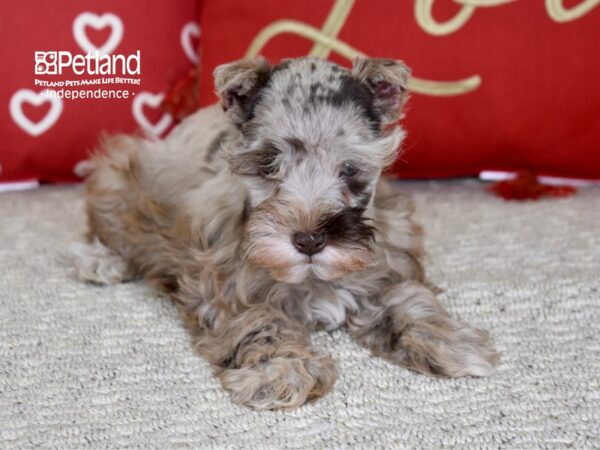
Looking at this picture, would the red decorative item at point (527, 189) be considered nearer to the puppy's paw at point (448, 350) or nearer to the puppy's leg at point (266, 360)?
the puppy's paw at point (448, 350)

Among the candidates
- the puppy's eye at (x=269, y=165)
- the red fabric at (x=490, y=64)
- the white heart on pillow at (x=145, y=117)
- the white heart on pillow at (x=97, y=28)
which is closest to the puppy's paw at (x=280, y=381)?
the puppy's eye at (x=269, y=165)

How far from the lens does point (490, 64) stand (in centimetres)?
259

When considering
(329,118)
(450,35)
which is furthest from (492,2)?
(329,118)

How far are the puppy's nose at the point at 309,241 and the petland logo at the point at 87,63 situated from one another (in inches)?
53.0

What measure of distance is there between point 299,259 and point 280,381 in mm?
232

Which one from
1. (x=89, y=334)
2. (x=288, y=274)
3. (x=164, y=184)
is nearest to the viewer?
(x=288, y=274)

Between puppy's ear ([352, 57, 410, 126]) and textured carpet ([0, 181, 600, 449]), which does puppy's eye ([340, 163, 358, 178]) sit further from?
textured carpet ([0, 181, 600, 449])

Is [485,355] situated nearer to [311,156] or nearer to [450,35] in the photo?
[311,156]

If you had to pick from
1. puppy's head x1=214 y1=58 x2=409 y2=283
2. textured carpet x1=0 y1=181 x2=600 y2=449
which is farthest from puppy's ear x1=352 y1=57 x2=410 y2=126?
textured carpet x1=0 y1=181 x2=600 y2=449

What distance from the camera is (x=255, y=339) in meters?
1.76

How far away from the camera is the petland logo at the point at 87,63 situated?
269 centimetres

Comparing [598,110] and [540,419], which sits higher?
[598,110]

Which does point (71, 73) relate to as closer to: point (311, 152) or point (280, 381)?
point (311, 152)

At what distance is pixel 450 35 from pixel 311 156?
1.04m
